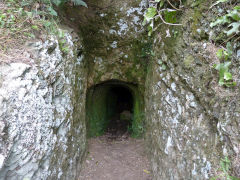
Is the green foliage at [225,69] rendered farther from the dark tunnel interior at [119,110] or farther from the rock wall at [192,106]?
the dark tunnel interior at [119,110]

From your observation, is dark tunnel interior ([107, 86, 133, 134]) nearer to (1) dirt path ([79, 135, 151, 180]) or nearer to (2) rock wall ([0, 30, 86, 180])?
(1) dirt path ([79, 135, 151, 180])

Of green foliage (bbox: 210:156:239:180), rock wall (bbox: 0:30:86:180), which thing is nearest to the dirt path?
rock wall (bbox: 0:30:86:180)

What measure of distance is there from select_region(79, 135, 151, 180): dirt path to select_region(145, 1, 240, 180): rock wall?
0.53 m

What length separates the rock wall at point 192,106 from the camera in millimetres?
1573

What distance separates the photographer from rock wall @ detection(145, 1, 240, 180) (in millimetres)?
1573

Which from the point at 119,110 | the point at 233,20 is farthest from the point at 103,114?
the point at 233,20

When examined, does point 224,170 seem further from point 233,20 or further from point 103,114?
point 103,114

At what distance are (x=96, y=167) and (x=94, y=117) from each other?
1.39 metres

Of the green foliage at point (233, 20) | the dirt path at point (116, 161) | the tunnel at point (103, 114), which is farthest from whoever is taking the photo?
the tunnel at point (103, 114)

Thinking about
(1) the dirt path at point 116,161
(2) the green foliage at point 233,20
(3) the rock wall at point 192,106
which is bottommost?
(1) the dirt path at point 116,161

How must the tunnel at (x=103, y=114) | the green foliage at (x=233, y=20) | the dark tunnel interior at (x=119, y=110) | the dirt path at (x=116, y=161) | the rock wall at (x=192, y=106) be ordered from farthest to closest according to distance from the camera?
the dark tunnel interior at (x=119, y=110) < the tunnel at (x=103, y=114) < the dirt path at (x=116, y=161) < the rock wall at (x=192, y=106) < the green foliage at (x=233, y=20)

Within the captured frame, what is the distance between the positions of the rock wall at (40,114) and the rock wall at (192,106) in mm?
1569

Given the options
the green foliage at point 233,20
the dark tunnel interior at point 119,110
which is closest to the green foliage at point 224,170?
the green foliage at point 233,20

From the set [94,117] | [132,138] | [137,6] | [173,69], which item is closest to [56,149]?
[173,69]
